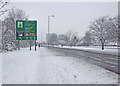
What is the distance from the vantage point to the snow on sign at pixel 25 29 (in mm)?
19859

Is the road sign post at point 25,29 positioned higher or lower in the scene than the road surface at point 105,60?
higher

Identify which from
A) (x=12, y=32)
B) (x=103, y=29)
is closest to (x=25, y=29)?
(x=12, y=32)

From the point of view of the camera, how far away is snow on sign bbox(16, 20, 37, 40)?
19.9 metres

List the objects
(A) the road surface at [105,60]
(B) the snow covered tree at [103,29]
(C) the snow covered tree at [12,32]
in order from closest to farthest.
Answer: (A) the road surface at [105,60]
(C) the snow covered tree at [12,32]
(B) the snow covered tree at [103,29]

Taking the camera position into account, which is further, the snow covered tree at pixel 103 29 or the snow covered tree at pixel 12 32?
the snow covered tree at pixel 103 29

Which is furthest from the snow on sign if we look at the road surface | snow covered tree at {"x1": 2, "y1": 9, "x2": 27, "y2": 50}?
snow covered tree at {"x1": 2, "y1": 9, "x2": 27, "y2": 50}

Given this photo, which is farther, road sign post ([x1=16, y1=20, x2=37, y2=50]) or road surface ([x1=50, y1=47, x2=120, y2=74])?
road sign post ([x1=16, y1=20, x2=37, y2=50])

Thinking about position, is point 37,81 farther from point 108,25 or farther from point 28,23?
point 108,25

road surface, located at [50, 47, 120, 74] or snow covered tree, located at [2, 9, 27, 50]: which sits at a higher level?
snow covered tree, located at [2, 9, 27, 50]

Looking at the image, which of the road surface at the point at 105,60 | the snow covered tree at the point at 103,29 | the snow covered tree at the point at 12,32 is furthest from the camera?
the snow covered tree at the point at 103,29

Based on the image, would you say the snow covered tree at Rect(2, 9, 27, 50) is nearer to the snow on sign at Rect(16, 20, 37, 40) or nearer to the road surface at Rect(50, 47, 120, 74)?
the snow on sign at Rect(16, 20, 37, 40)

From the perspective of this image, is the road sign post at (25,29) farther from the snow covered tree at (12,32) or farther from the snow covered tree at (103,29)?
the snow covered tree at (103,29)

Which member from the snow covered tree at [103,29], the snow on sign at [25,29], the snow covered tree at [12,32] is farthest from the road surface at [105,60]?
the snow covered tree at [12,32]

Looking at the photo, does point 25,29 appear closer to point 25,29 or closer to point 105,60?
point 25,29
